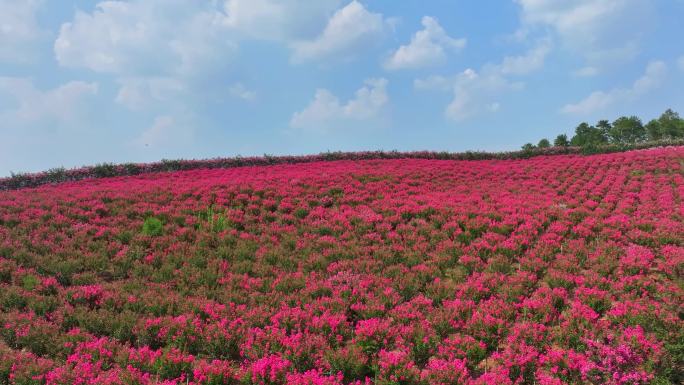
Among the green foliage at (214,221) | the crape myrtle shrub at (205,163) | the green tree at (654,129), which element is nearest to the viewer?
the green foliage at (214,221)

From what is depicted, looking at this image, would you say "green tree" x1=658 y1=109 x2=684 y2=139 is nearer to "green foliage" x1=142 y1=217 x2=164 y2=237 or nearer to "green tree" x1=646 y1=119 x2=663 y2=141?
"green tree" x1=646 y1=119 x2=663 y2=141

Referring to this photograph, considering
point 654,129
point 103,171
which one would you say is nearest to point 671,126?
point 654,129

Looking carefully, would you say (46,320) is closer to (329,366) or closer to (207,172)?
(329,366)

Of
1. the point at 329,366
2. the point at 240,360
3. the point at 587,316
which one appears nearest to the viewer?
the point at 329,366

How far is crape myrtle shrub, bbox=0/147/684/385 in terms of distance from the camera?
18.3 ft

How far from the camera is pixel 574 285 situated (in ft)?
26.5

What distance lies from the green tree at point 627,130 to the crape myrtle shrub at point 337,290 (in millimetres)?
99386

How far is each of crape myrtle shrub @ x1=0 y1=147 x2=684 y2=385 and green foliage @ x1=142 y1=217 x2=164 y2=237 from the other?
0.18ft

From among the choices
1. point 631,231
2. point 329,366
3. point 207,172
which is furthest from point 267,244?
point 207,172

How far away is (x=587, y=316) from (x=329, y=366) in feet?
13.6

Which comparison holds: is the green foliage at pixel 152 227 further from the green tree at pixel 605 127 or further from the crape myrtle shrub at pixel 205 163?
the green tree at pixel 605 127

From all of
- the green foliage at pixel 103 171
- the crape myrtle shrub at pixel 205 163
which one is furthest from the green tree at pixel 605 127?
the green foliage at pixel 103 171

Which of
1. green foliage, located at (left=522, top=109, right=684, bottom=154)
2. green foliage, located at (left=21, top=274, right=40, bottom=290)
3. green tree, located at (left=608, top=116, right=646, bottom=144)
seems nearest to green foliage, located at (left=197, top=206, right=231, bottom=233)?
green foliage, located at (left=21, top=274, right=40, bottom=290)

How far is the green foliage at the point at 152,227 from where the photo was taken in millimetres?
10989
